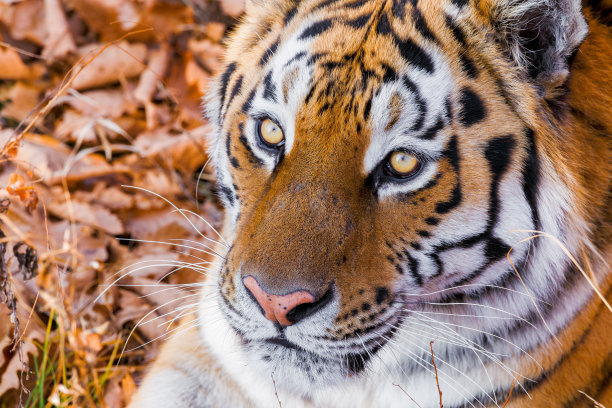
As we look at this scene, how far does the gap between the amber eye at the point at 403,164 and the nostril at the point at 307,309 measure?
0.31m

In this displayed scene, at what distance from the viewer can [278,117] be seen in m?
1.58

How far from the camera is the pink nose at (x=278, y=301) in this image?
137cm

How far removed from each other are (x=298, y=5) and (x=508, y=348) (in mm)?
1011

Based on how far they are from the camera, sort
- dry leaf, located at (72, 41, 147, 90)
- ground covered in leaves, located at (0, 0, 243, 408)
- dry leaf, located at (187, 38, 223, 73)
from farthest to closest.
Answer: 1. dry leaf, located at (187, 38, 223, 73)
2. dry leaf, located at (72, 41, 147, 90)
3. ground covered in leaves, located at (0, 0, 243, 408)

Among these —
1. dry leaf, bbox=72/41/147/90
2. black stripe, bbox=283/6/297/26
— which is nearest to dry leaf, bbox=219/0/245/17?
dry leaf, bbox=72/41/147/90

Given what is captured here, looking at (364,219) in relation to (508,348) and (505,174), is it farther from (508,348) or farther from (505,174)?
(508,348)

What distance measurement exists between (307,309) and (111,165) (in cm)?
173

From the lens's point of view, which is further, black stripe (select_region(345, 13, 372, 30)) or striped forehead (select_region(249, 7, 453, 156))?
black stripe (select_region(345, 13, 372, 30))

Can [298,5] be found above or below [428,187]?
above

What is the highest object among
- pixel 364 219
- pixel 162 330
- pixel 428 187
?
pixel 428 187

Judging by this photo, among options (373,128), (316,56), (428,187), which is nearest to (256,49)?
(316,56)

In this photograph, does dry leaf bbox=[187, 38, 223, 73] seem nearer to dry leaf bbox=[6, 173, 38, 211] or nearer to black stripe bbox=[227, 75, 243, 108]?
black stripe bbox=[227, 75, 243, 108]

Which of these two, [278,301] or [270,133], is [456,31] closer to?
[270,133]

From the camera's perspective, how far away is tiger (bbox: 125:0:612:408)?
4.78 feet
